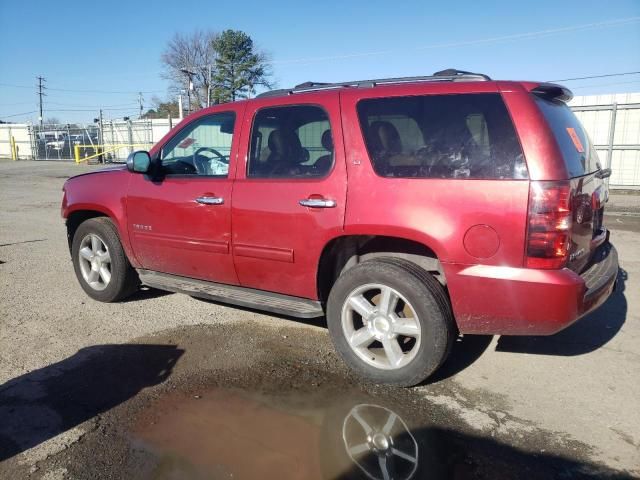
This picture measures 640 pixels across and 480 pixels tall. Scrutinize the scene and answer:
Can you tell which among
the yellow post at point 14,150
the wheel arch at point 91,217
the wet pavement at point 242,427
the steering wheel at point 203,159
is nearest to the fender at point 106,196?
the wheel arch at point 91,217

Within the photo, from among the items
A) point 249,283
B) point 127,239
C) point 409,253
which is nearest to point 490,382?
point 409,253

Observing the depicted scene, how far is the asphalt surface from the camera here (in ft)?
8.72

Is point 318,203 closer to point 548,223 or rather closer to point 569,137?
point 548,223

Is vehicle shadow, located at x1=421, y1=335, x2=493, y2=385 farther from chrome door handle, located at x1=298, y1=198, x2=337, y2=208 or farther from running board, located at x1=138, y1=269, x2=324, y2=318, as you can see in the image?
chrome door handle, located at x1=298, y1=198, x2=337, y2=208

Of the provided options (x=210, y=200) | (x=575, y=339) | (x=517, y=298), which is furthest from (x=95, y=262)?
(x=575, y=339)

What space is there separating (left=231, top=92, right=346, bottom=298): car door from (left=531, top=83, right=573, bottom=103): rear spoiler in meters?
1.28

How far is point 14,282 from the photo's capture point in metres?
5.80

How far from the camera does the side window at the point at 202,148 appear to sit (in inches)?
169

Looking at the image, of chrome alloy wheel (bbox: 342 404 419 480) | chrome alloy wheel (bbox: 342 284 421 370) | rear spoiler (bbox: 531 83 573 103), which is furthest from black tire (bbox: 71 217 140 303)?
rear spoiler (bbox: 531 83 573 103)

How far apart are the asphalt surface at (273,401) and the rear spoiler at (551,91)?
189cm

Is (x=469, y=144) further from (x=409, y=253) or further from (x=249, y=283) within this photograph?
(x=249, y=283)

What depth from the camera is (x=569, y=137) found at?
3.35m

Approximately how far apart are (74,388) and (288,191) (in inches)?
75.6

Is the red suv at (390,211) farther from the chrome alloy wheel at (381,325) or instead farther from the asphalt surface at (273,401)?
the asphalt surface at (273,401)
